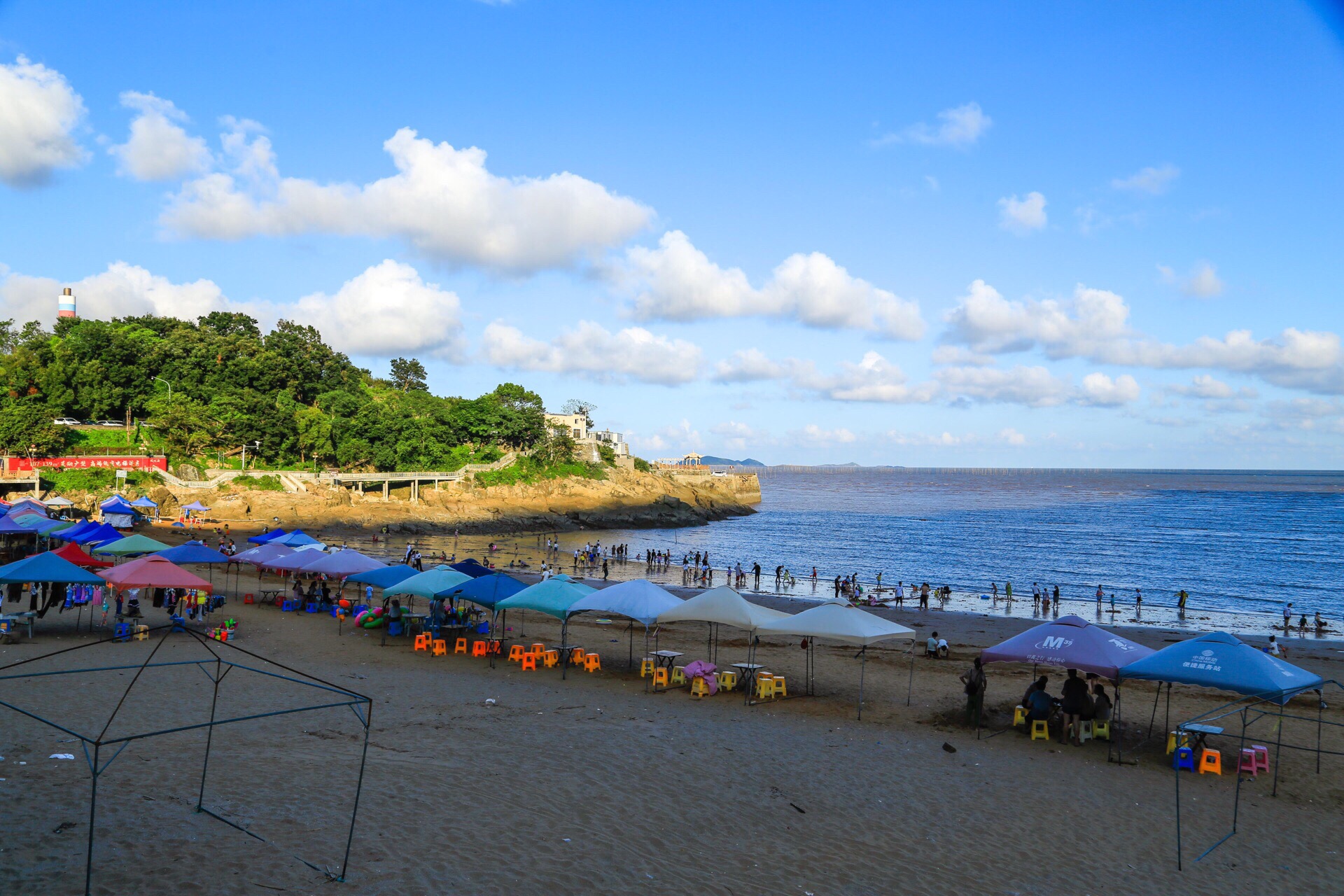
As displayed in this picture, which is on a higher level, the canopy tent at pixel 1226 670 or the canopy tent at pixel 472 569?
the canopy tent at pixel 1226 670

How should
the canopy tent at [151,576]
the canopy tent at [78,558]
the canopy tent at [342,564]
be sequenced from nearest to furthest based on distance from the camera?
the canopy tent at [151,576] → the canopy tent at [78,558] → the canopy tent at [342,564]

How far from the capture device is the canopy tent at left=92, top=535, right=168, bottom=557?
22891 millimetres

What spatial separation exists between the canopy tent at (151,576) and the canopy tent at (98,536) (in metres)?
10.7

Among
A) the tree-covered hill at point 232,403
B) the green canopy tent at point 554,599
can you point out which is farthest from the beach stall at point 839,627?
the tree-covered hill at point 232,403

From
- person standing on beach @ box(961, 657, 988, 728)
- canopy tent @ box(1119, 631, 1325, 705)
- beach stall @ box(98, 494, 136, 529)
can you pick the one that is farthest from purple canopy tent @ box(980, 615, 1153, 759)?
beach stall @ box(98, 494, 136, 529)

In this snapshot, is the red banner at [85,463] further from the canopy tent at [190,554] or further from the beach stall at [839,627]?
the beach stall at [839,627]

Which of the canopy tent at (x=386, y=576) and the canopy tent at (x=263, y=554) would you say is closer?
the canopy tent at (x=386, y=576)

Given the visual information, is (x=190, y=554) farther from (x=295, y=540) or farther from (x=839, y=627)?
(x=839, y=627)

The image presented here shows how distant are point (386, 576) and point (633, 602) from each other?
24.8 feet

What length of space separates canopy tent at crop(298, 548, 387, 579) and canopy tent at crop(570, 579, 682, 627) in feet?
24.1

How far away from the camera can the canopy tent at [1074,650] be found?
12.7 metres

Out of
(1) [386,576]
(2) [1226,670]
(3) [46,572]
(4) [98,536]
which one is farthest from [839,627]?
(4) [98,536]

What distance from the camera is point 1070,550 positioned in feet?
200

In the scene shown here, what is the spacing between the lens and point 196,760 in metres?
9.77
